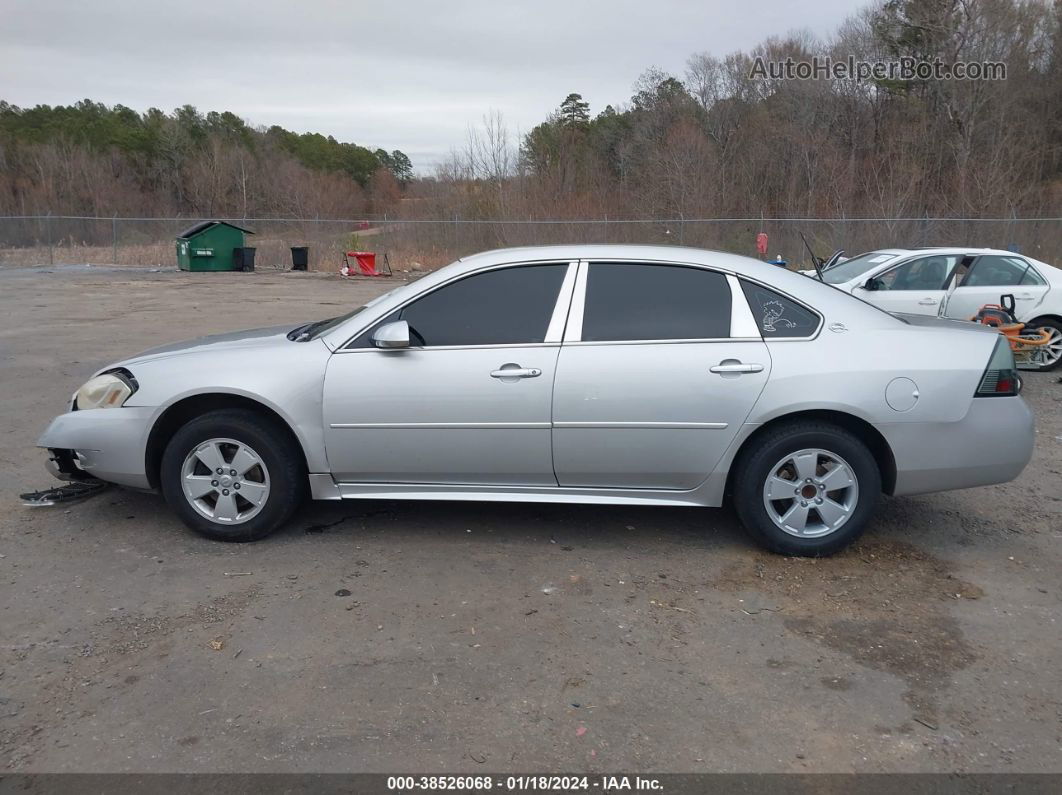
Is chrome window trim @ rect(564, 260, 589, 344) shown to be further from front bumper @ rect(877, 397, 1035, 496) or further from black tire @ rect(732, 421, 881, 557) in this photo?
front bumper @ rect(877, 397, 1035, 496)

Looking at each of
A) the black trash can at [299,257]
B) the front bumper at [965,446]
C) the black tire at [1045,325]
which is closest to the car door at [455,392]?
the front bumper at [965,446]

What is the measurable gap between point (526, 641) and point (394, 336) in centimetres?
172

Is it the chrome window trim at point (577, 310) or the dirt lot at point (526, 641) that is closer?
the dirt lot at point (526, 641)

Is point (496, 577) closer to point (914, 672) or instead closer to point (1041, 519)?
point (914, 672)

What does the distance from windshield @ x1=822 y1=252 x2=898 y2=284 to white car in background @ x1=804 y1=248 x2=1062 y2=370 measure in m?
0.31

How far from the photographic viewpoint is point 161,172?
2413 inches

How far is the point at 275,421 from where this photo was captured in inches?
184

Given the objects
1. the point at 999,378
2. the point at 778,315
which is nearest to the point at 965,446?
the point at 999,378

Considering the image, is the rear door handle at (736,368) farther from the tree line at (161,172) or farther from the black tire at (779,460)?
the tree line at (161,172)

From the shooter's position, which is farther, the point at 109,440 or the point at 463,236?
the point at 463,236

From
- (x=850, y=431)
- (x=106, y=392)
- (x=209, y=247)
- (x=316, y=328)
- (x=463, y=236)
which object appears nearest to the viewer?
(x=850, y=431)

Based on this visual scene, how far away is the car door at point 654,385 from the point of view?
14.4ft

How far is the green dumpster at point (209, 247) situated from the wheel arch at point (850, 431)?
2697cm

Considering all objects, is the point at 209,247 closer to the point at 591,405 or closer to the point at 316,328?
the point at 316,328
